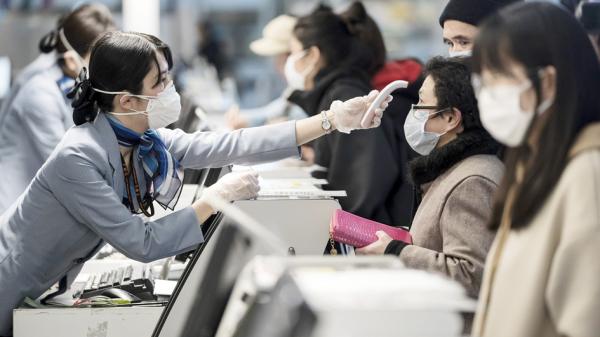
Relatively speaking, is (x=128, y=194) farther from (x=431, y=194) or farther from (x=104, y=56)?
(x=431, y=194)

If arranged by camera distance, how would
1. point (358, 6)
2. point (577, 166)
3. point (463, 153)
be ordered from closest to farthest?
1. point (577, 166)
2. point (463, 153)
3. point (358, 6)

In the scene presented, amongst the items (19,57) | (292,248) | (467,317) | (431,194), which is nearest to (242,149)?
(292,248)

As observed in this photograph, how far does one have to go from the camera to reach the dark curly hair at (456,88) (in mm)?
2773

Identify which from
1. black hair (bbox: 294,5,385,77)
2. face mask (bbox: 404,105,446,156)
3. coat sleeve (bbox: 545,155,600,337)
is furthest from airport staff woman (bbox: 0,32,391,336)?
black hair (bbox: 294,5,385,77)

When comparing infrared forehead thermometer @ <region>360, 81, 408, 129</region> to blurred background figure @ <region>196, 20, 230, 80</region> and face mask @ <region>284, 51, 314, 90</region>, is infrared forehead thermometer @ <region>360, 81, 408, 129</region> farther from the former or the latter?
blurred background figure @ <region>196, 20, 230, 80</region>

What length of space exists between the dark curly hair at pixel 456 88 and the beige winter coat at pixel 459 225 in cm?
14

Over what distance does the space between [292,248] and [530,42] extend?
1416mm

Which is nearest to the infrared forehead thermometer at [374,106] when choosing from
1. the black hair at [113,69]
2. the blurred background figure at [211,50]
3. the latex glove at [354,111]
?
the latex glove at [354,111]

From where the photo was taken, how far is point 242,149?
3336 millimetres

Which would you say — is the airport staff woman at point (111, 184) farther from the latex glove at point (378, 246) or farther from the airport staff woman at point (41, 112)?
the airport staff woman at point (41, 112)

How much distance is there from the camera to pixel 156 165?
123 inches

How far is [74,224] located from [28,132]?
6.12 ft

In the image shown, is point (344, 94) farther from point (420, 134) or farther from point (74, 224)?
point (74, 224)

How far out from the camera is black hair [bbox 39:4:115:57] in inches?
192
